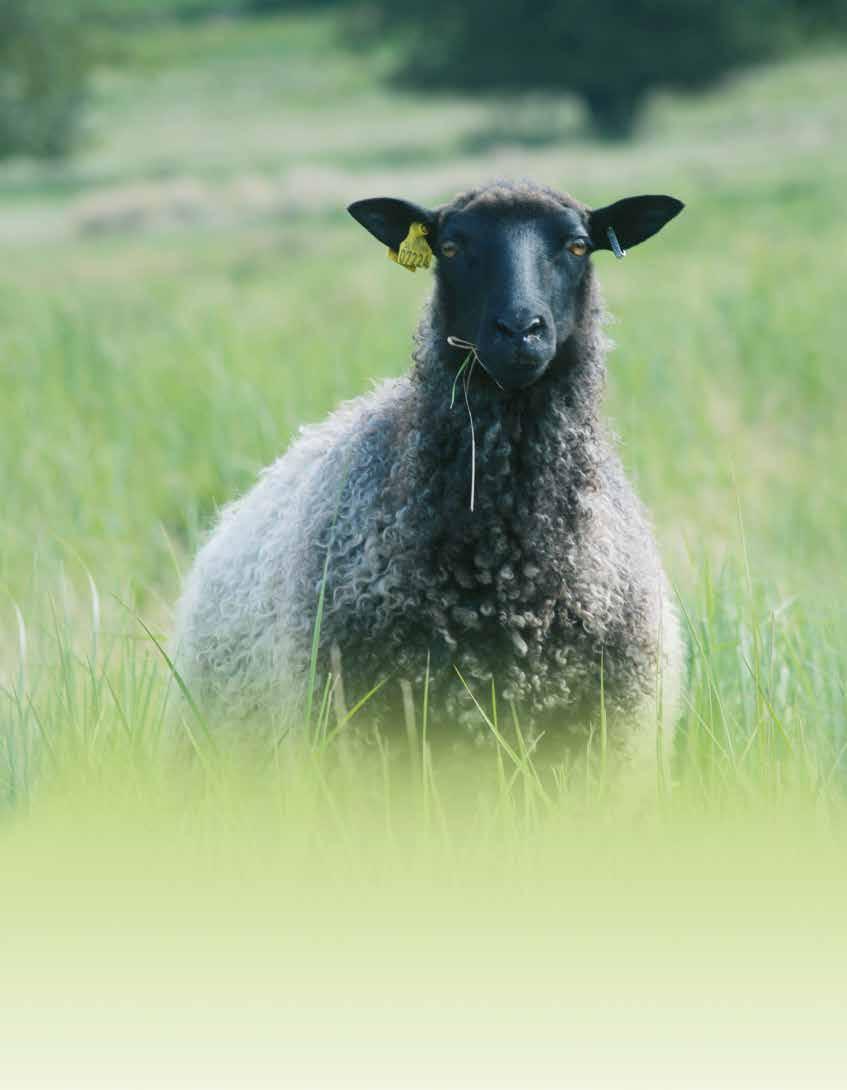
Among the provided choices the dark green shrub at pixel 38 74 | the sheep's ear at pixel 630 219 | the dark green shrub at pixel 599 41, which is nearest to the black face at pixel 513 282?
the sheep's ear at pixel 630 219

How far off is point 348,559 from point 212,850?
0.97 metres

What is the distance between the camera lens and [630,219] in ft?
14.1

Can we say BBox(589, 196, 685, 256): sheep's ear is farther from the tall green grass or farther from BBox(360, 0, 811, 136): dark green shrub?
BBox(360, 0, 811, 136): dark green shrub

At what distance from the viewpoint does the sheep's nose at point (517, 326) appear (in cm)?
368

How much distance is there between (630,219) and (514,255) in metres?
0.61

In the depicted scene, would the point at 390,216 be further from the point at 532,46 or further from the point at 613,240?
the point at 532,46

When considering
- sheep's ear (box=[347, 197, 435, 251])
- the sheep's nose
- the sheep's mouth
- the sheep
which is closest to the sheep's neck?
the sheep

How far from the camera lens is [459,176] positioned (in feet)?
104

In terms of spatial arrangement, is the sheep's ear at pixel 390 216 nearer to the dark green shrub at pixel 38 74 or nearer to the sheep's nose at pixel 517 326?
the sheep's nose at pixel 517 326

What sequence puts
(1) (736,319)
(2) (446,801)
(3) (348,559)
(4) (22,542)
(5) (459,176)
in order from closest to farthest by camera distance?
(2) (446,801) < (3) (348,559) < (4) (22,542) < (1) (736,319) < (5) (459,176)

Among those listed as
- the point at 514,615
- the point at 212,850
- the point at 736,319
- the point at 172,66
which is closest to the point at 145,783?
the point at 212,850

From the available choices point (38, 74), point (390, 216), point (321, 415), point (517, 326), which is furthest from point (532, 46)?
point (517, 326)

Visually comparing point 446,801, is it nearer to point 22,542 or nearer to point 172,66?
point 22,542

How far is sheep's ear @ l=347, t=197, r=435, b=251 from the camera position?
414 cm
